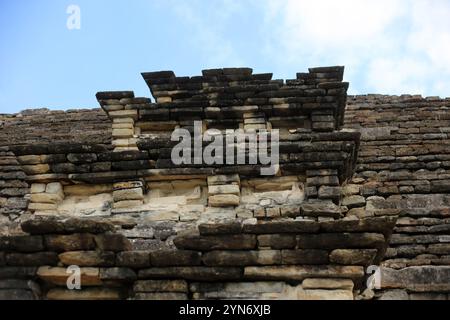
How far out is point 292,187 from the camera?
6.89 m

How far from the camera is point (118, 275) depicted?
5.44 meters

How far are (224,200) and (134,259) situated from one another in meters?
1.50

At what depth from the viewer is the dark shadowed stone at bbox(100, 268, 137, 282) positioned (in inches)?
214

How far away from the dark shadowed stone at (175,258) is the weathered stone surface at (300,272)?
1.34 ft

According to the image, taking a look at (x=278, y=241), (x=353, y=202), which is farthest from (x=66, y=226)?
(x=353, y=202)

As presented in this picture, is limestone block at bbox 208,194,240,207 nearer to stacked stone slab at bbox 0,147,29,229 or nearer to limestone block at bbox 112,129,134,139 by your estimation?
limestone block at bbox 112,129,134,139

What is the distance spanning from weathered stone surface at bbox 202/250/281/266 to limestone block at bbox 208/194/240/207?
1.37 metres

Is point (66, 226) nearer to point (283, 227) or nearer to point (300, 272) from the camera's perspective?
point (283, 227)

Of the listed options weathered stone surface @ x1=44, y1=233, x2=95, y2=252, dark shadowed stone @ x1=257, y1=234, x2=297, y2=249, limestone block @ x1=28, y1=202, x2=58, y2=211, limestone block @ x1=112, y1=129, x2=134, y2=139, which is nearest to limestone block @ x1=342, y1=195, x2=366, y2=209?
limestone block @ x1=112, y1=129, x2=134, y2=139

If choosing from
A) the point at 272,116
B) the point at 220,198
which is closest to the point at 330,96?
the point at 272,116

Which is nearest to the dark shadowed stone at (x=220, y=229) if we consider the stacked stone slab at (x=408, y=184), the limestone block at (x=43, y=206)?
the stacked stone slab at (x=408, y=184)

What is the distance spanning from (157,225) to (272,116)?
77.1 inches

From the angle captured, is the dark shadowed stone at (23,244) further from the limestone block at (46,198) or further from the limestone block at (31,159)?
the limestone block at (31,159)
